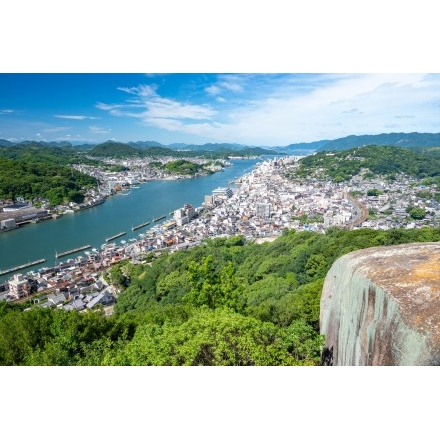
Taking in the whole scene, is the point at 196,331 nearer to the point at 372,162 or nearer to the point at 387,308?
the point at 387,308

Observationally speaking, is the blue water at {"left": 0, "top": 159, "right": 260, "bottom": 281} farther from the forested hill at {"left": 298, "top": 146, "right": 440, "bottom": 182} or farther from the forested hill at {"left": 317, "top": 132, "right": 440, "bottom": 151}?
the forested hill at {"left": 317, "top": 132, "right": 440, "bottom": 151}

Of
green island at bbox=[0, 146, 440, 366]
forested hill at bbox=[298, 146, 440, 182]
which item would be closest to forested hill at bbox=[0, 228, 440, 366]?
green island at bbox=[0, 146, 440, 366]

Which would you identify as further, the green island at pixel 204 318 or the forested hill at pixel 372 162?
the forested hill at pixel 372 162

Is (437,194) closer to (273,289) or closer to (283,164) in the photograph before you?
(273,289)

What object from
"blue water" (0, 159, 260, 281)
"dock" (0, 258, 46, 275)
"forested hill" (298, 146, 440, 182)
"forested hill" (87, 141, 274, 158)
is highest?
"forested hill" (87, 141, 274, 158)

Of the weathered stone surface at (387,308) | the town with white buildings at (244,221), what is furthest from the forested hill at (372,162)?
the weathered stone surface at (387,308)

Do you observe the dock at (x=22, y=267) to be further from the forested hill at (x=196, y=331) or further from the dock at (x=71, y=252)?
the forested hill at (x=196, y=331)

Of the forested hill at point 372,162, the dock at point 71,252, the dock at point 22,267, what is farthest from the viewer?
the forested hill at point 372,162
